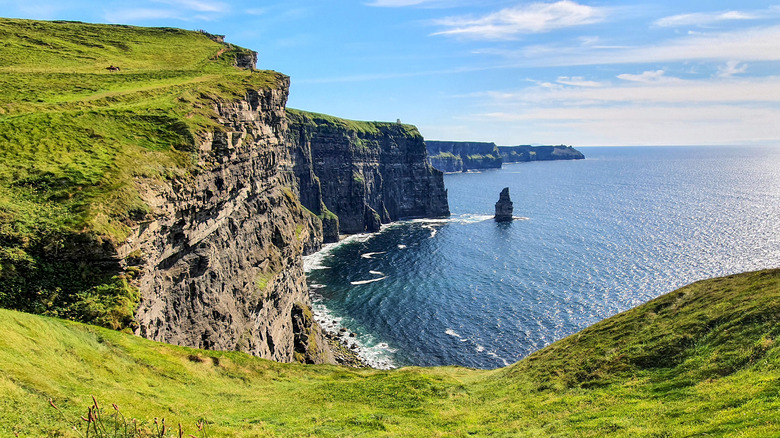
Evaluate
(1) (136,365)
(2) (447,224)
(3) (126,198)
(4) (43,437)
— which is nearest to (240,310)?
(3) (126,198)

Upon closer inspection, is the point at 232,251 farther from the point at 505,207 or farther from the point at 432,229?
the point at 505,207

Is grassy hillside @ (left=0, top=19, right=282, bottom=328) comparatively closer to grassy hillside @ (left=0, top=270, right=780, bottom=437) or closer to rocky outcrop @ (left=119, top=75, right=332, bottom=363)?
rocky outcrop @ (left=119, top=75, right=332, bottom=363)

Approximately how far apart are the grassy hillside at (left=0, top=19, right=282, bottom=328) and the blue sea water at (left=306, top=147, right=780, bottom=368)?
49382mm

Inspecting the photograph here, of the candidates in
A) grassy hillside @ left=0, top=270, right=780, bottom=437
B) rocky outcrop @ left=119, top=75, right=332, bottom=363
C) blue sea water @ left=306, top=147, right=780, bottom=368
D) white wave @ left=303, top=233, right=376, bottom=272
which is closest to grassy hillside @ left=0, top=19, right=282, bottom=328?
rocky outcrop @ left=119, top=75, right=332, bottom=363

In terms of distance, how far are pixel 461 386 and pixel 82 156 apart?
37.3 metres

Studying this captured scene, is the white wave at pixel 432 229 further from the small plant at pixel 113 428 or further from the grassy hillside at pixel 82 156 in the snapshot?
the small plant at pixel 113 428

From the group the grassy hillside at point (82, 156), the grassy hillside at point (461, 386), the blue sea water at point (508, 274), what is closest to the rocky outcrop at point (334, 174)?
the blue sea water at point (508, 274)

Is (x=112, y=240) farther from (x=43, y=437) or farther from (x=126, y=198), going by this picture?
(x=43, y=437)

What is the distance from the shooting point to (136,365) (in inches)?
971

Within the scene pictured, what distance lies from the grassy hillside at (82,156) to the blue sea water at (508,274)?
4938cm

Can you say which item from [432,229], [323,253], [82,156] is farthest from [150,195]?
[432,229]

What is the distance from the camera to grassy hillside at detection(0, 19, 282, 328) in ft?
88.4

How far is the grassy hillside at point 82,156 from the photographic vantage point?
26.9m

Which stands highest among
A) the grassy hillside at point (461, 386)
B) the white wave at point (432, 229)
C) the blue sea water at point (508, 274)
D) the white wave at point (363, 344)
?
the grassy hillside at point (461, 386)
